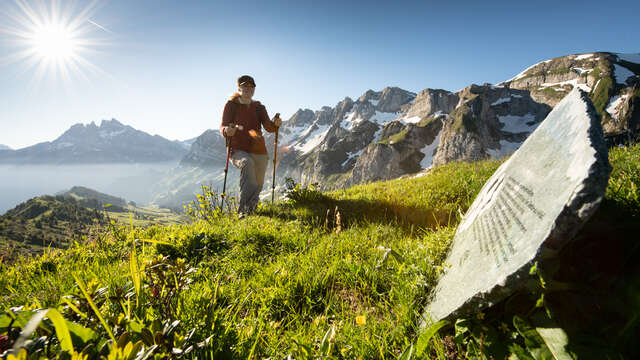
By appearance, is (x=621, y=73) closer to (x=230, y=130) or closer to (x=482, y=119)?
(x=482, y=119)

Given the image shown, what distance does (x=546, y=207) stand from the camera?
1299mm

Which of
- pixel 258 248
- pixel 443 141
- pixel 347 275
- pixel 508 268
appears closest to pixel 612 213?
pixel 508 268

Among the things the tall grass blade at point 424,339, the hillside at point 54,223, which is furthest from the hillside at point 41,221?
the tall grass blade at point 424,339

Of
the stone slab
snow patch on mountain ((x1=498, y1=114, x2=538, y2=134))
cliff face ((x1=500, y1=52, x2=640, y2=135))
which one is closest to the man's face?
the stone slab

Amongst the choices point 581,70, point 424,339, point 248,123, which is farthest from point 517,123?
point 424,339

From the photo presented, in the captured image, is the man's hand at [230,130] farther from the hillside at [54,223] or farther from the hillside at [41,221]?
the hillside at [41,221]

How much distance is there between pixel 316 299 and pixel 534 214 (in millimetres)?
2011

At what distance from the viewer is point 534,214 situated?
4.52 feet

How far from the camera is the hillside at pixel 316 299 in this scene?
125 centimetres

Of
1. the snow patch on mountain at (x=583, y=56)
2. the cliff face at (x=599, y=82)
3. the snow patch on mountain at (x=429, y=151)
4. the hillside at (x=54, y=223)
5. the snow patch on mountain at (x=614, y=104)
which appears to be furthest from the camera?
the snow patch on mountain at (x=583, y=56)

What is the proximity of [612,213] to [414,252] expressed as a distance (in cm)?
162

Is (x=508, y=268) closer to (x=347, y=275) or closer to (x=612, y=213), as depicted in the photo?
(x=612, y=213)

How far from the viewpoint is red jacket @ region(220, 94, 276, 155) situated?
768 cm

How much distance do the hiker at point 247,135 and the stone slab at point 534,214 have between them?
585 cm
